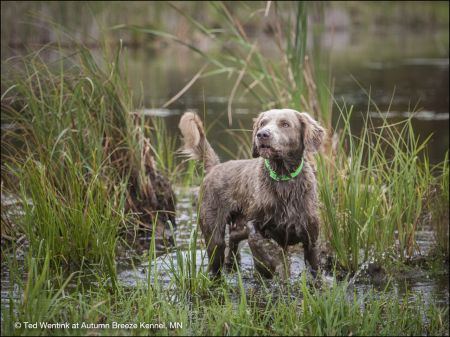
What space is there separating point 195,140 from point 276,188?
3.17 ft

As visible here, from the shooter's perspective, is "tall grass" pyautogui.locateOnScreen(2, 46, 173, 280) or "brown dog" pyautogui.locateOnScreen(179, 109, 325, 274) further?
"tall grass" pyautogui.locateOnScreen(2, 46, 173, 280)

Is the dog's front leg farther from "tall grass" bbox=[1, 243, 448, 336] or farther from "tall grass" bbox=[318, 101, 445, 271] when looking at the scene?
"tall grass" bbox=[1, 243, 448, 336]

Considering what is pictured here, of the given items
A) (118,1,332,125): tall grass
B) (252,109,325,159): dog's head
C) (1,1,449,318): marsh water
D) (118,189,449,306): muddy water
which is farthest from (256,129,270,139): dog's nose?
(118,1,332,125): tall grass

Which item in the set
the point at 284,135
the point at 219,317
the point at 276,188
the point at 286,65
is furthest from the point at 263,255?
the point at 286,65

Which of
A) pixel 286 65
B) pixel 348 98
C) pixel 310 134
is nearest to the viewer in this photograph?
pixel 310 134

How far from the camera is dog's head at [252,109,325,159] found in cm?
556

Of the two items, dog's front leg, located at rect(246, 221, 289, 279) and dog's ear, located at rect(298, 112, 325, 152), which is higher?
dog's ear, located at rect(298, 112, 325, 152)

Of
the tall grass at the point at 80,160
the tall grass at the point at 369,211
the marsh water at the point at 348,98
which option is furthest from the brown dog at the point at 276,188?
the tall grass at the point at 80,160

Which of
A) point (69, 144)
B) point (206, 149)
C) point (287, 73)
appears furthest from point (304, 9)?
point (69, 144)

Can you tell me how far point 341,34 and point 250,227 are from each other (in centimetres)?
4209

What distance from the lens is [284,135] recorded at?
225 inches

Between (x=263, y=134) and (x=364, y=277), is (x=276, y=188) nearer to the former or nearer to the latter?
(x=263, y=134)

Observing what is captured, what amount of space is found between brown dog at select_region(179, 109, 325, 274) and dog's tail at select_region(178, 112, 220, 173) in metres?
0.04

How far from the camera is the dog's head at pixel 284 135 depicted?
5.56 m
